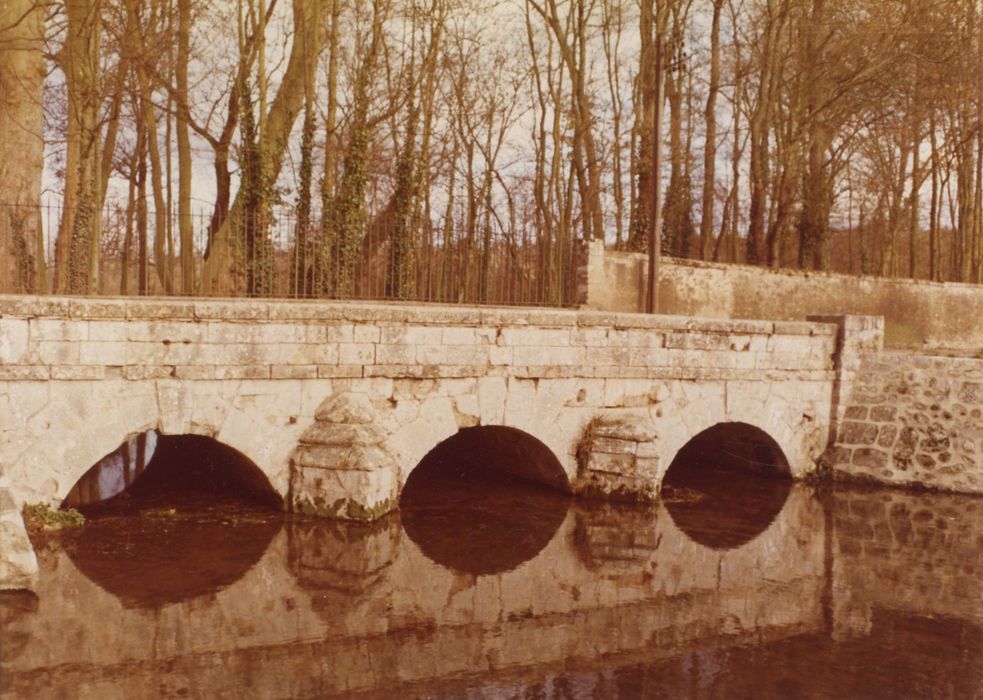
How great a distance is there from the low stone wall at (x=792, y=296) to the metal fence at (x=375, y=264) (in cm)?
78

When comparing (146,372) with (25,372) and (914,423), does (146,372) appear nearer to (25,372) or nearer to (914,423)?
(25,372)

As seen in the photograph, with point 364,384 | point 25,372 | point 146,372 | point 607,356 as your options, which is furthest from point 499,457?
point 25,372

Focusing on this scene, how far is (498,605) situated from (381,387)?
2.63 meters

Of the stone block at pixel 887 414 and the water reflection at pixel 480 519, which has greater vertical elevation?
the stone block at pixel 887 414

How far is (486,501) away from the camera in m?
9.43

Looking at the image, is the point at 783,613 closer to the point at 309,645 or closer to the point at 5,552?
the point at 309,645

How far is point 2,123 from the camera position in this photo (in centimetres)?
1018

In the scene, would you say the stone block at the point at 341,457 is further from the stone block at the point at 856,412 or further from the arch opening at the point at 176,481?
the stone block at the point at 856,412

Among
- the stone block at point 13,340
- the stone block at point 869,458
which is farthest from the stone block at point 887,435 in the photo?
the stone block at point 13,340

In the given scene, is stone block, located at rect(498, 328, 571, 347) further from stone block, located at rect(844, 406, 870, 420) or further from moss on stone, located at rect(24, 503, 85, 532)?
stone block, located at rect(844, 406, 870, 420)

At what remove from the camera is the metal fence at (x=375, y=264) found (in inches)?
416

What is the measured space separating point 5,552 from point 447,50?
1622 centimetres

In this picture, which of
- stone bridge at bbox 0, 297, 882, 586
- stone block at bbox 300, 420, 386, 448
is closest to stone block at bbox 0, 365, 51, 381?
stone bridge at bbox 0, 297, 882, 586

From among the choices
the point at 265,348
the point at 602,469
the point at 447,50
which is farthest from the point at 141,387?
the point at 447,50
